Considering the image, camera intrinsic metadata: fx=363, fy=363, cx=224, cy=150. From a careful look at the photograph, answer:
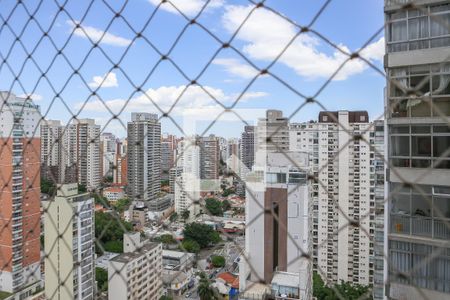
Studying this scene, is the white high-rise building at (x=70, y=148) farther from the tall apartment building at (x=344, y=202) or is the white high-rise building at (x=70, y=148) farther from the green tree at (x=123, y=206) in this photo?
the tall apartment building at (x=344, y=202)

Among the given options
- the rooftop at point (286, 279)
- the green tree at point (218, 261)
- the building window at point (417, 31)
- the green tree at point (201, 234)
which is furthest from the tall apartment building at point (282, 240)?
the green tree at point (201, 234)

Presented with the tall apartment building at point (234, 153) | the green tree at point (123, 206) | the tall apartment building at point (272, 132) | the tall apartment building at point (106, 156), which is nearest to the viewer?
the tall apartment building at point (272, 132)

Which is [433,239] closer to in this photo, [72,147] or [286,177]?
[72,147]

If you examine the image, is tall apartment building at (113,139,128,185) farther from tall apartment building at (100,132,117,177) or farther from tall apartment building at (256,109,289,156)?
tall apartment building at (256,109,289,156)

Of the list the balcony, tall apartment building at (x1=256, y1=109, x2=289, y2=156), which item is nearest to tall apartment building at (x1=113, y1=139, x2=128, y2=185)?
tall apartment building at (x1=256, y1=109, x2=289, y2=156)

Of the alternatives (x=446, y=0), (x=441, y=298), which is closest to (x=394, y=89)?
(x=446, y=0)
